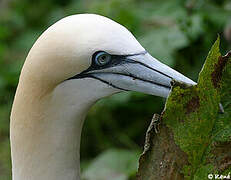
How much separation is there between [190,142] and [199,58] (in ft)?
9.74

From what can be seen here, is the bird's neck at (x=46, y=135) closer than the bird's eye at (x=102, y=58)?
No

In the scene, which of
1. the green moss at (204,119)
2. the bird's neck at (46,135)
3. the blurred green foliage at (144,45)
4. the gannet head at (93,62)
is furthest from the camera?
the blurred green foliage at (144,45)

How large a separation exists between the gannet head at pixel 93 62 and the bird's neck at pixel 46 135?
0.08 metres

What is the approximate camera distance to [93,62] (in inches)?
82.0

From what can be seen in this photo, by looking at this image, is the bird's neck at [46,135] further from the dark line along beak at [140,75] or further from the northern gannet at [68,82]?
the dark line along beak at [140,75]

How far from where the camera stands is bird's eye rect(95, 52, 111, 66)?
2.05 m

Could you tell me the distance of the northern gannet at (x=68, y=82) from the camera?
2018mm

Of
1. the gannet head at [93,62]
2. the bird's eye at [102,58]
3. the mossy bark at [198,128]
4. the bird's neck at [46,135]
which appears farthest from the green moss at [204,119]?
the bird's neck at [46,135]

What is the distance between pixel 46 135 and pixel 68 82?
0.81ft

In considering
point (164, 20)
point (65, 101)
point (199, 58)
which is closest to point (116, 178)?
point (199, 58)

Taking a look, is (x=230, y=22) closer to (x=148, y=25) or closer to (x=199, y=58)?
(x=199, y=58)

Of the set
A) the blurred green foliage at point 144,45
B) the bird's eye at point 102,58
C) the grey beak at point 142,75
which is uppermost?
the bird's eye at point 102,58

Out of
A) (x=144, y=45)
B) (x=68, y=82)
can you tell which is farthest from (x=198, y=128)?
(x=144, y=45)

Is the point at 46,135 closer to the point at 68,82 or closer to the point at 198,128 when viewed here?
the point at 68,82
